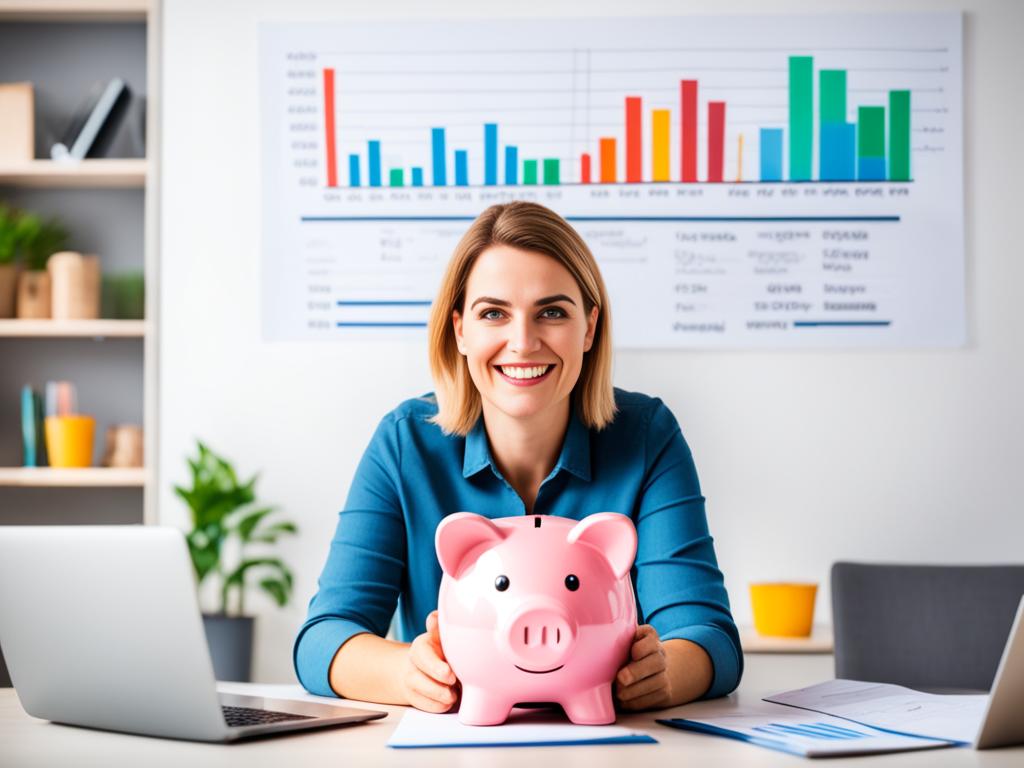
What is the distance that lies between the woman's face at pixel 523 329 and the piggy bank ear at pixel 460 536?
368mm

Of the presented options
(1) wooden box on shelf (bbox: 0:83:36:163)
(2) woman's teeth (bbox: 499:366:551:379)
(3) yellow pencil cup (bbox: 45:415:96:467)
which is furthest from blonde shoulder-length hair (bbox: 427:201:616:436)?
(1) wooden box on shelf (bbox: 0:83:36:163)

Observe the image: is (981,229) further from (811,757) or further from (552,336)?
(811,757)

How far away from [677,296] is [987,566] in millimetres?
1026

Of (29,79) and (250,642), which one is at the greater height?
(29,79)

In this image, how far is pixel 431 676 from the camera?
39.0 inches

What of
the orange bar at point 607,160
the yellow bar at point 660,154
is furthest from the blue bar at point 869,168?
the orange bar at point 607,160

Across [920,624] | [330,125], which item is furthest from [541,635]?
[330,125]

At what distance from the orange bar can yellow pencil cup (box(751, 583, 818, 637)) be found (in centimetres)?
106

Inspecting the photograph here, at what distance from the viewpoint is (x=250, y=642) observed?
2.54 metres

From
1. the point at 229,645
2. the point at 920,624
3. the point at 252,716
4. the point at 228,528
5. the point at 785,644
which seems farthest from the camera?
the point at 228,528

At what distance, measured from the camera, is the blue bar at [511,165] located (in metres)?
2.68

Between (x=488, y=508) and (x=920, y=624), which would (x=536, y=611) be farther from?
(x=920, y=624)

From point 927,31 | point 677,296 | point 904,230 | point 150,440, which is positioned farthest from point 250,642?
point 927,31

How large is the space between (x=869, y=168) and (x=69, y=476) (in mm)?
2131
